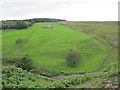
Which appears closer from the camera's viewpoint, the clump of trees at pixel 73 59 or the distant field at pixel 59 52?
the clump of trees at pixel 73 59

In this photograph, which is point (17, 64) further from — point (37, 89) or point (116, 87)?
point (116, 87)

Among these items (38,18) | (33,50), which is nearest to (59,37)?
(33,50)

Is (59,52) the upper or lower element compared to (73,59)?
upper

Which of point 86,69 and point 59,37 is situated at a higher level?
point 59,37

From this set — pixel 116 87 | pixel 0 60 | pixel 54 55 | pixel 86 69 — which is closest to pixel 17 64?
pixel 0 60

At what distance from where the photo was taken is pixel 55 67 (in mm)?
34844

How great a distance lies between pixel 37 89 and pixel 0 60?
29355 mm

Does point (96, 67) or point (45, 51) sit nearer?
point (96, 67)

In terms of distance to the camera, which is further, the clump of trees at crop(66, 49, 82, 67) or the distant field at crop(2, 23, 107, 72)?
the distant field at crop(2, 23, 107, 72)

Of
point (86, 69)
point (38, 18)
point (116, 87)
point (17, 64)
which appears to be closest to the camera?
point (116, 87)

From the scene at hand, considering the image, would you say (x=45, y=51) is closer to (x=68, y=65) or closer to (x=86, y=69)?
(x=68, y=65)

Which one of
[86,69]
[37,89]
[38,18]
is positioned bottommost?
[86,69]

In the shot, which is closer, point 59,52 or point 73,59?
point 73,59

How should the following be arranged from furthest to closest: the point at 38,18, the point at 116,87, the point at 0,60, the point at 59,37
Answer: the point at 38,18 → the point at 59,37 → the point at 0,60 → the point at 116,87
